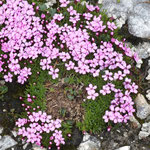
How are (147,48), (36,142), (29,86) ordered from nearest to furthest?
(36,142), (29,86), (147,48)

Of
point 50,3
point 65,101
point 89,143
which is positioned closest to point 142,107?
point 89,143

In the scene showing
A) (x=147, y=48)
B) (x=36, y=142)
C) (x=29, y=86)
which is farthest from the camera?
(x=147, y=48)

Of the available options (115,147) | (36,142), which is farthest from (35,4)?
(115,147)

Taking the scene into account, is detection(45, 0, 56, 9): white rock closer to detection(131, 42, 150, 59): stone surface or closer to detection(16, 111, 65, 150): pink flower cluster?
detection(131, 42, 150, 59): stone surface

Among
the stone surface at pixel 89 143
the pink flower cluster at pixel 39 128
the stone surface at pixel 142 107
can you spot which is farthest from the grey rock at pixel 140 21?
the pink flower cluster at pixel 39 128

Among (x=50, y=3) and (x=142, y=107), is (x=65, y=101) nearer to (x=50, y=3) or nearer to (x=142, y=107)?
(x=142, y=107)

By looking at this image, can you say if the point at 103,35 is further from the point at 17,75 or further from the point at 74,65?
the point at 17,75
